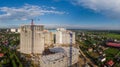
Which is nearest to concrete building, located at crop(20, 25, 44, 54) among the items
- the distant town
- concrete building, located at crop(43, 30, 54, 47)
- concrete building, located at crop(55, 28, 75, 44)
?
the distant town

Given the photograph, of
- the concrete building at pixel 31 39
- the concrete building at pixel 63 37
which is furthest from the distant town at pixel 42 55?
the concrete building at pixel 63 37

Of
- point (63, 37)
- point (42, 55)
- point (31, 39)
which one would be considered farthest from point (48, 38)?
point (42, 55)

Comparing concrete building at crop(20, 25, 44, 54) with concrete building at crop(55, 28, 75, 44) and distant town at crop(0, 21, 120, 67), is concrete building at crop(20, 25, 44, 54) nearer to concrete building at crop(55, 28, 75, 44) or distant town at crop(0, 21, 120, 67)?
distant town at crop(0, 21, 120, 67)

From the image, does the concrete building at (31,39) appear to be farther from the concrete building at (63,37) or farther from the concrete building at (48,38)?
the concrete building at (63,37)

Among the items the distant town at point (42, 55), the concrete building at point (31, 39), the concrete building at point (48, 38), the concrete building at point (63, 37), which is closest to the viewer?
the distant town at point (42, 55)

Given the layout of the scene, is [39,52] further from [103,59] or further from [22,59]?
[103,59]


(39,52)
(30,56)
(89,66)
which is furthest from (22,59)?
(89,66)

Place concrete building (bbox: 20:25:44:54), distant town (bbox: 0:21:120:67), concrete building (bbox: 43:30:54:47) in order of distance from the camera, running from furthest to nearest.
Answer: concrete building (bbox: 43:30:54:47)
concrete building (bbox: 20:25:44:54)
distant town (bbox: 0:21:120:67)

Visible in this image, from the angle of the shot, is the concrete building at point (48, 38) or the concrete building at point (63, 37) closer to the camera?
the concrete building at point (48, 38)
